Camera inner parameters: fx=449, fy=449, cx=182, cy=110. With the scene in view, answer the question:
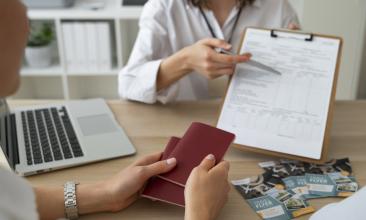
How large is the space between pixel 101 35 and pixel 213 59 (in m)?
1.49

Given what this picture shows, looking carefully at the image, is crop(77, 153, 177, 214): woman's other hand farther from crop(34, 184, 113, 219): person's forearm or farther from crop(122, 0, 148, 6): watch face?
crop(122, 0, 148, 6): watch face

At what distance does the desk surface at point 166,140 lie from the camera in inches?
37.3

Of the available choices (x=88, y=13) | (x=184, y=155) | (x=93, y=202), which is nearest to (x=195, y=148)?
(x=184, y=155)

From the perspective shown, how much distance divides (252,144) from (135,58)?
1.82ft

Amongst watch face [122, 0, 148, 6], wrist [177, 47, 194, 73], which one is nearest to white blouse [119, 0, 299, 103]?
wrist [177, 47, 194, 73]

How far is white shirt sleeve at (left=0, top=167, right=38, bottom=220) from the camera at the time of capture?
60cm

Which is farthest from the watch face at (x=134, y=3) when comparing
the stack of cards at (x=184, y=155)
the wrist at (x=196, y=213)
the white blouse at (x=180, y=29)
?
the wrist at (x=196, y=213)

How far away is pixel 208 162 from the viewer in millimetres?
944

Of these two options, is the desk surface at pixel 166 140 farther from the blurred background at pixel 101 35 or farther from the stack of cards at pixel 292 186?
the blurred background at pixel 101 35

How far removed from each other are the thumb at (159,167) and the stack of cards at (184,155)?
0.03 feet

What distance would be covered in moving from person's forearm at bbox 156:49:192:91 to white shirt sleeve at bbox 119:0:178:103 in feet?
0.06

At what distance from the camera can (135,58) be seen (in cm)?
149

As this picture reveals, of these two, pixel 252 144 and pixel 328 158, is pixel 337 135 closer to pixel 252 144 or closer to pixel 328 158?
pixel 328 158

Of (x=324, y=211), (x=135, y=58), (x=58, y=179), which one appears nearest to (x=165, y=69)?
(x=135, y=58)
